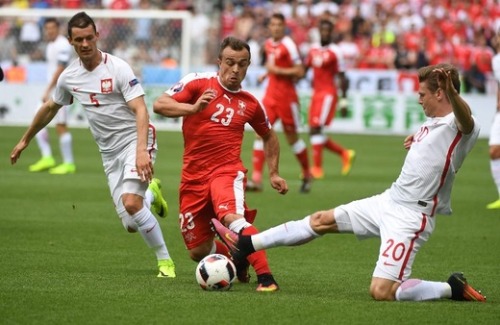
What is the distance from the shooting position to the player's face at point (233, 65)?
8.66 metres

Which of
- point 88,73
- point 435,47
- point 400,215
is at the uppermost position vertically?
point 88,73

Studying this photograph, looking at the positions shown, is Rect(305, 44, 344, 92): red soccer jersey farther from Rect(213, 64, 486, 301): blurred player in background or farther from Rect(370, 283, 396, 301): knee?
Rect(370, 283, 396, 301): knee

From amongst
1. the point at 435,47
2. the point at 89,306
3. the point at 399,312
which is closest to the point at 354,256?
the point at 399,312

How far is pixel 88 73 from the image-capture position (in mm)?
9336

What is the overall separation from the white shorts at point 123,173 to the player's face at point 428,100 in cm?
255

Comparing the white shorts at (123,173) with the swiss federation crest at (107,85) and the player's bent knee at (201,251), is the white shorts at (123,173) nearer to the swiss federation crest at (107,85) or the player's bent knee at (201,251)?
the swiss federation crest at (107,85)

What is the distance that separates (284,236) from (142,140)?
4.84 ft

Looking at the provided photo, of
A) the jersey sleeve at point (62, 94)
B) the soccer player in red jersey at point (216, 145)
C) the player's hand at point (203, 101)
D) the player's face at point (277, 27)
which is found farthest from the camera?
the player's face at point (277, 27)

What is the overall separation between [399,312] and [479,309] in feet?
2.08

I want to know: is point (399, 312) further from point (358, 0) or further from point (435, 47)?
point (358, 0)

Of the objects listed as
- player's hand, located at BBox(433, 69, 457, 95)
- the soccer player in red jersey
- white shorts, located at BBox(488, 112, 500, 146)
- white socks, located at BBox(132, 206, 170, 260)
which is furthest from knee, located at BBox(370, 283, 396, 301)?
white shorts, located at BBox(488, 112, 500, 146)

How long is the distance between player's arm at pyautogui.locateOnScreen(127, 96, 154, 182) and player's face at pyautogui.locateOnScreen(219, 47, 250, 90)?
743 mm

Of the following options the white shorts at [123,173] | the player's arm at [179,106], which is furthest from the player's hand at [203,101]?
the white shorts at [123,173]

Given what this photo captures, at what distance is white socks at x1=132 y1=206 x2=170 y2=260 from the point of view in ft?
29.6
